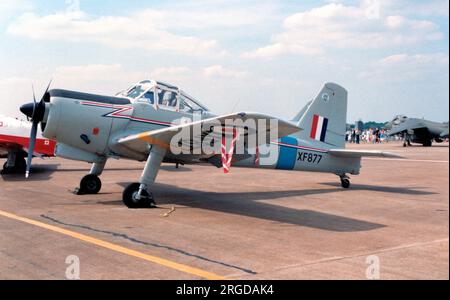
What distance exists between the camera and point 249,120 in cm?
824

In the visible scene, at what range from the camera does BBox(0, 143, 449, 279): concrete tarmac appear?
A: 516cm

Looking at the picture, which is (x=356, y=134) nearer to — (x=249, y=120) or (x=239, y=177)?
(x=239, y=177)

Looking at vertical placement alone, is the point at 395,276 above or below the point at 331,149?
below

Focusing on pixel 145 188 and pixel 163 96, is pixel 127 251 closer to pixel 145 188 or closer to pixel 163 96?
pixel 145 188

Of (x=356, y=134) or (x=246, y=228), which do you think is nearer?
(x=246, y=228)

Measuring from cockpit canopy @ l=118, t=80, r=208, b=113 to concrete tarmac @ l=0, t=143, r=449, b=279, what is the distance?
219 centimetres

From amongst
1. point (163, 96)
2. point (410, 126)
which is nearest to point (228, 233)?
point (163, 96)

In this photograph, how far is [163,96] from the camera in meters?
10.7

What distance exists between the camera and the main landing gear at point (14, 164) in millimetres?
16812

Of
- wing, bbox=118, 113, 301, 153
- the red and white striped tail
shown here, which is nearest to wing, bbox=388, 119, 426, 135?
wing, bbox=118, 113, 301, 153

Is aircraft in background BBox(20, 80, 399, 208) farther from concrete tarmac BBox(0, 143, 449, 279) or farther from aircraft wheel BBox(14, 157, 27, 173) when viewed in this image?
aircraft wheel BBox(14, 157, 27, 173)
